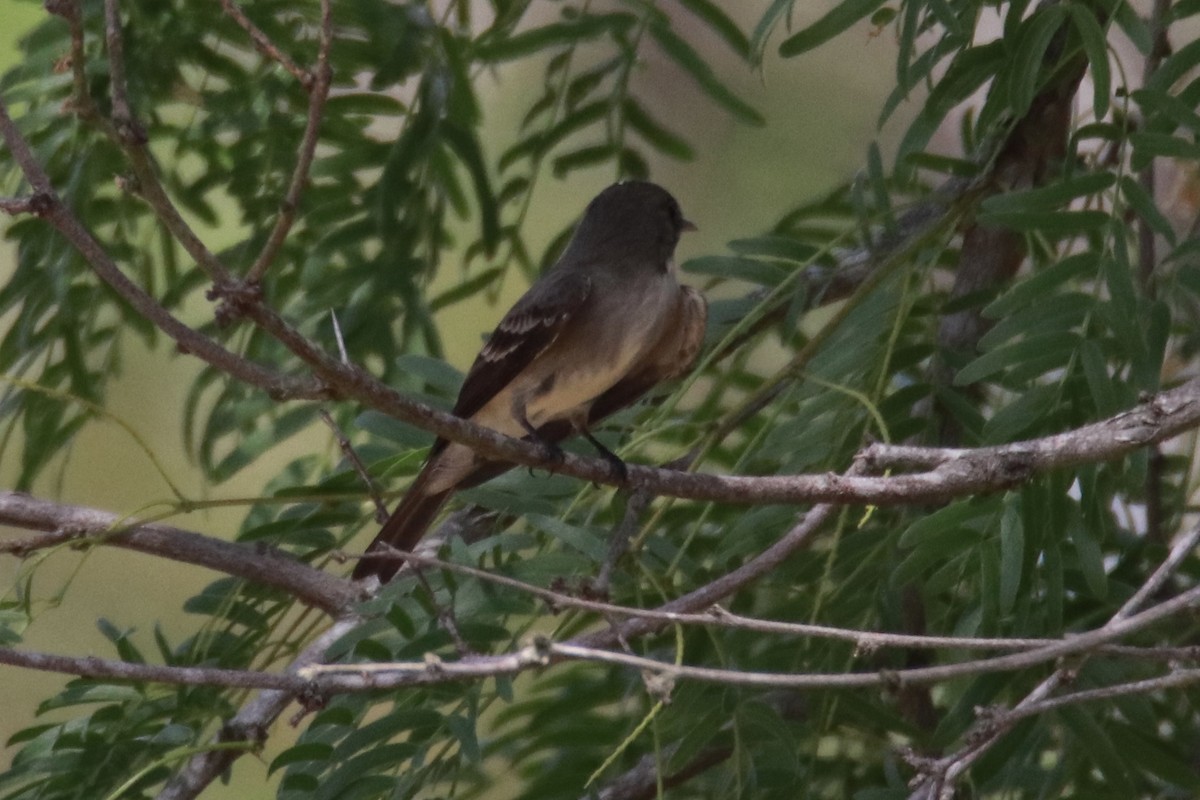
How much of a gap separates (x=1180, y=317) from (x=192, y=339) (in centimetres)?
246

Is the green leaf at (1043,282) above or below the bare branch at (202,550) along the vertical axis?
above

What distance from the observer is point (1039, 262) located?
306 cm

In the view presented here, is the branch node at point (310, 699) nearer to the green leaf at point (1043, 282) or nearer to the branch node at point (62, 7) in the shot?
the branch node at point (62, 7)

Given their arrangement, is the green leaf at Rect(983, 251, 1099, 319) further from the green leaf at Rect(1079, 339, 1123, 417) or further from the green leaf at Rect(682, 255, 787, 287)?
the green leaf at Rect(682, 255, 787, 287)

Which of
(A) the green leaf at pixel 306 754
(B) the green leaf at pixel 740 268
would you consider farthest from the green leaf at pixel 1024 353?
(A) the green leaf at pixel 306 754

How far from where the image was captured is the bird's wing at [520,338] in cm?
311

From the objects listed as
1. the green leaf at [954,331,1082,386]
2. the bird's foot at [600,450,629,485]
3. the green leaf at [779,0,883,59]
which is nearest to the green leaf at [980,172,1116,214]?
the green leaf at [954,331,1082,386]

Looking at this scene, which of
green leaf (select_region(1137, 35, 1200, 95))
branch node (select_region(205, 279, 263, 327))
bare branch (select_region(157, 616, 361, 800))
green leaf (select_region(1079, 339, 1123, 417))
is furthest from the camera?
bare branch (select_region(157, 616, 361, 800))

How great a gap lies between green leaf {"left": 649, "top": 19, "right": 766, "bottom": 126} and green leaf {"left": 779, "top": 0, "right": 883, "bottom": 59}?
416 mm

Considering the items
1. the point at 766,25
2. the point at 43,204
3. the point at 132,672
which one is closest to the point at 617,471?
the point at 766,25

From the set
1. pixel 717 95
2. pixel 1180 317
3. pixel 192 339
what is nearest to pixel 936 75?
pixel 1180 317

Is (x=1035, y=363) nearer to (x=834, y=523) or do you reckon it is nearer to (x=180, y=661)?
(x=834, y=523)

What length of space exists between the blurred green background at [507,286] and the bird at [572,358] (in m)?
2.31

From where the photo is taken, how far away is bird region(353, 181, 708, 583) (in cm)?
310
